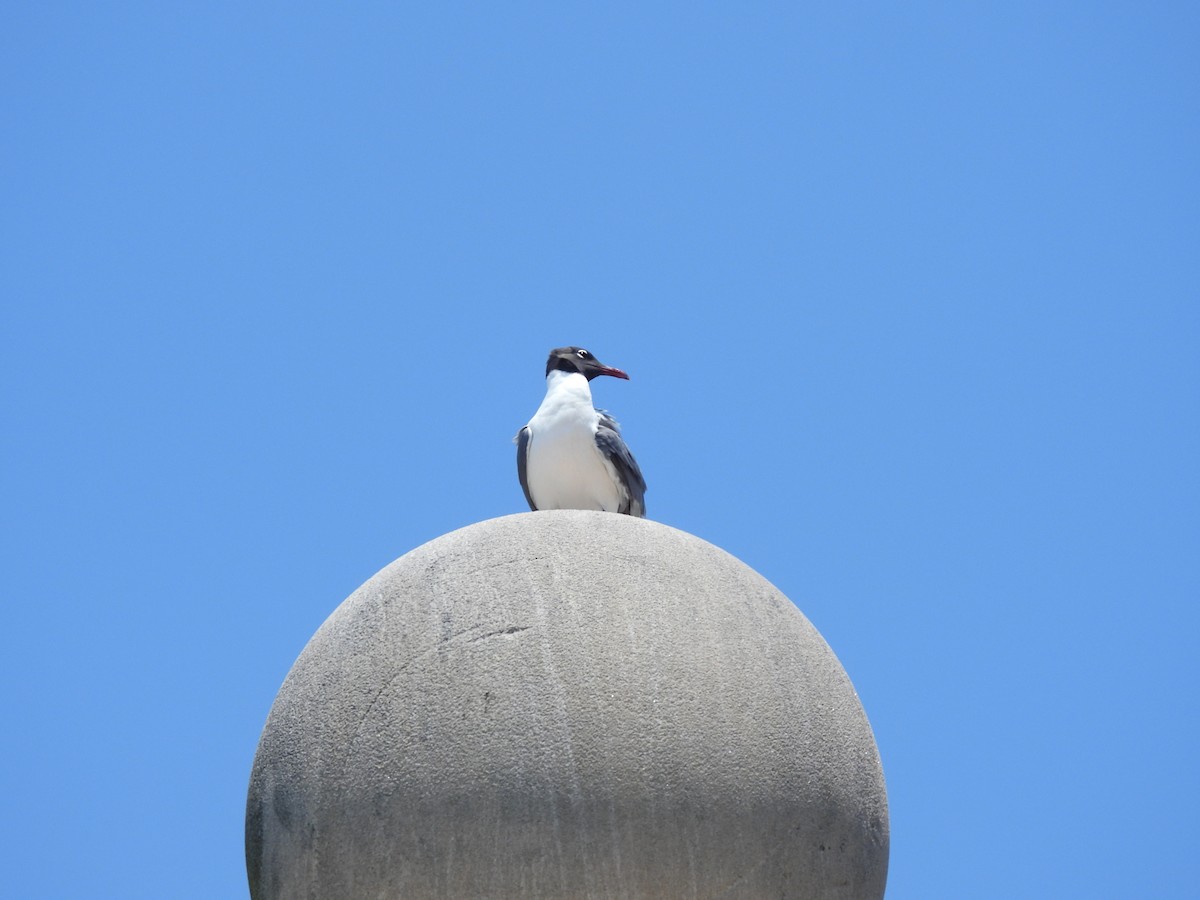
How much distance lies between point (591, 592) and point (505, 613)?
50cm

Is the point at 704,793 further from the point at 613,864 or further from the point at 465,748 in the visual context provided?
the point at 465,748

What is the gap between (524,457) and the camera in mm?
12141

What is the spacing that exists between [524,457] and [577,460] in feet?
1.84

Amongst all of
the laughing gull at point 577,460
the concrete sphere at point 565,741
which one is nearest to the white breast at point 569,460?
the laughing gull at point 577,460

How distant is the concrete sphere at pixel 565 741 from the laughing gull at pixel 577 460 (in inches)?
98.7

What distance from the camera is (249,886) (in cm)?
924

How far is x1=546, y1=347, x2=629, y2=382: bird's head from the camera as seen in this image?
12.5 metres

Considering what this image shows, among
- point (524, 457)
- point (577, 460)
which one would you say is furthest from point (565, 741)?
point (524, 457)

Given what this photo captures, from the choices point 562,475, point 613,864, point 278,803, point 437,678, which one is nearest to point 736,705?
point 613,864

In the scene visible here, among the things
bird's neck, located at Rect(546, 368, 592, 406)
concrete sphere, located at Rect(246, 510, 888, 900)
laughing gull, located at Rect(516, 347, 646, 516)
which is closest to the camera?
concrete sphere, located at Rect(246, 510, 888, 900)

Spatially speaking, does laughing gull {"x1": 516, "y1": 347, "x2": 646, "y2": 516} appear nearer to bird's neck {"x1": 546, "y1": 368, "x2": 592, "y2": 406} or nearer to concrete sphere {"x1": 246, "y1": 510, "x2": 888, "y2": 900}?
bird's neck {"x1": 546, "y1": 368, "x2": 592, "y2": 406}

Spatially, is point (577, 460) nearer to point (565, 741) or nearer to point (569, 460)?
point (569, 460)

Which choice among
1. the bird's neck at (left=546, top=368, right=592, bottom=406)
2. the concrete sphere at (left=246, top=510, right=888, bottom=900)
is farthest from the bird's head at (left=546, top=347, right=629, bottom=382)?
the concrete sphere at (left=246, top=510, right=888, bottom=900)

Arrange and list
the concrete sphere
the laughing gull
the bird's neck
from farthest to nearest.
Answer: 1. the bird's neck
2. the laughing gull
3. the concrete sphere
